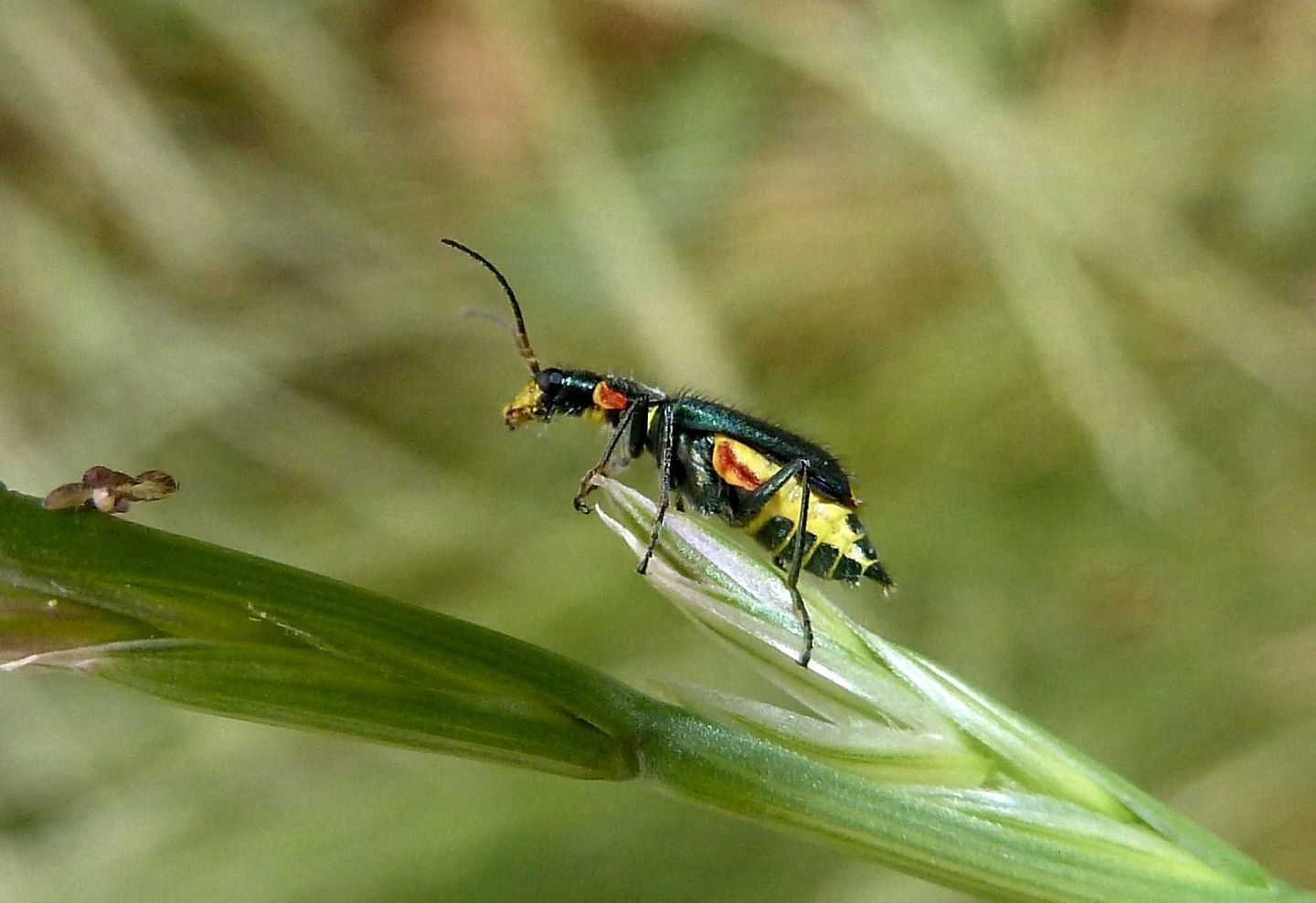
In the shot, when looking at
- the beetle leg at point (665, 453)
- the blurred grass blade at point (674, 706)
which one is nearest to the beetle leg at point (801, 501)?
the beetle leg at point (665, 453)

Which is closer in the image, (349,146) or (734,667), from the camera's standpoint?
(734,667)

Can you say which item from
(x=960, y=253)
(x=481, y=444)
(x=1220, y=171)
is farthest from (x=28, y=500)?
(x=1220, y=171)

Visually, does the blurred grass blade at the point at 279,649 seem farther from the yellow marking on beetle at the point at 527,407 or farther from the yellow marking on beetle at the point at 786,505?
the yellow marking on beetle at the point at 527,407

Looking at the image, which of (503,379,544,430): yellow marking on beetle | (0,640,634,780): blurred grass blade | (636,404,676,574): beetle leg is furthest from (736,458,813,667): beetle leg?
(0,640,634,780): blurred grass blade

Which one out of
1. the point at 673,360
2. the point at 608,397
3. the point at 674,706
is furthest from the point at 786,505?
the point at 673,360

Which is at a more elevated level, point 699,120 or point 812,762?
point 699,120

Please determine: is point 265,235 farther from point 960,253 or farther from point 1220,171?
point 1220,171
